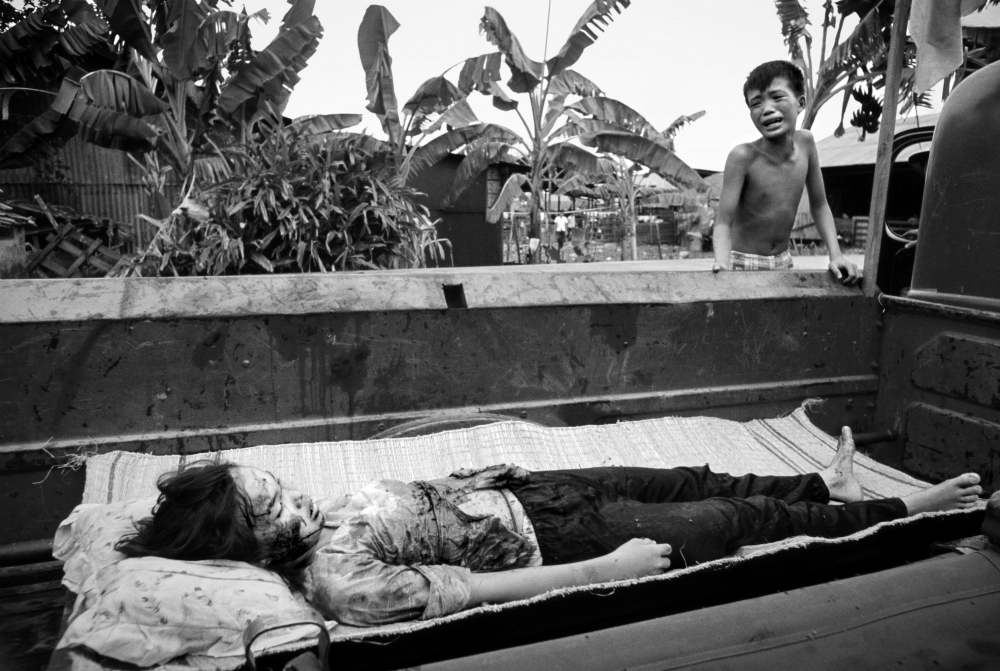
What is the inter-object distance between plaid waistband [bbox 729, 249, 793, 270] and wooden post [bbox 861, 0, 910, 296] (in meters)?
0.58

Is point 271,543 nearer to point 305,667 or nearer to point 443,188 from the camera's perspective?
point 305,667

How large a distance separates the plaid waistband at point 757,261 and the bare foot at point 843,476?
46.3 inches

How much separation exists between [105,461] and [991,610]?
2.02 m

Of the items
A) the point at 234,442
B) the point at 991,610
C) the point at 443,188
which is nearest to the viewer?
the point at 991,610

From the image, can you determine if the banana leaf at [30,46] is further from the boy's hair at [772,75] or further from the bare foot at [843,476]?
the bare foot at [843,476]

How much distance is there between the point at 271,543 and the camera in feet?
5.52

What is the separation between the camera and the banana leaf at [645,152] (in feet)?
31.6

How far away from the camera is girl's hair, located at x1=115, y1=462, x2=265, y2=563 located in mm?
1578

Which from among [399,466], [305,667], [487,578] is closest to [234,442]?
[399,466]

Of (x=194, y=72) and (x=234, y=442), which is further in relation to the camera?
(x=194, y=72)

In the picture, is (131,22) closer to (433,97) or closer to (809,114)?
(433,97)

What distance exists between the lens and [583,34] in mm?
8969

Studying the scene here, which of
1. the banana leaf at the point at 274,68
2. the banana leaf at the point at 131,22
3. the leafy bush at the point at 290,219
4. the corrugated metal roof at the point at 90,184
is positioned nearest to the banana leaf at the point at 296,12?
the banana leaf at the point at 274,68

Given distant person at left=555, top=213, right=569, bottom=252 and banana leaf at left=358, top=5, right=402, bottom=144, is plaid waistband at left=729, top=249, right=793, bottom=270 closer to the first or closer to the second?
banana leaf at left=358, top=5, right=402, bottom=144
